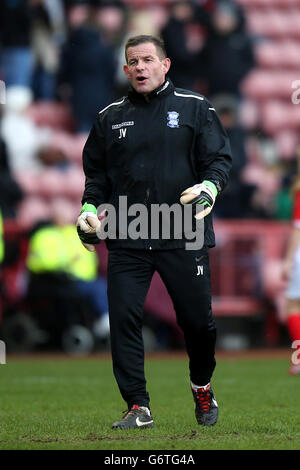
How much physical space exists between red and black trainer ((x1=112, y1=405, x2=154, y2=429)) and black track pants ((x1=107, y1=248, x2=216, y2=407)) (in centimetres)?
4

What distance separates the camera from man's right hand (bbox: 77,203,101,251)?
6.41 m

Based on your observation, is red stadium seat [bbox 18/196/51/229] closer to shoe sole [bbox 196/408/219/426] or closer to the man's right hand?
the man's right hand

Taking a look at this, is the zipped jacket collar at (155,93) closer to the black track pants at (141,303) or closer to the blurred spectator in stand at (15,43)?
the black track pants at (141,303)

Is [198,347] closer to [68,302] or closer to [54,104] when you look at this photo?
[68,302]

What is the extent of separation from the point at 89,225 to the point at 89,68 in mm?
10856

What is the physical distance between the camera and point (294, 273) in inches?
426

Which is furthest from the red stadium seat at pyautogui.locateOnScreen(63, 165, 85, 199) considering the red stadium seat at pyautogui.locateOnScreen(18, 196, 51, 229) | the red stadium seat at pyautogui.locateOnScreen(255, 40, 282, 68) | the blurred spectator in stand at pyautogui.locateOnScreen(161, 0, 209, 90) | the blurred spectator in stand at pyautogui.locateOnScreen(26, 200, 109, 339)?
the red stadium seat at pyautogui.locateOnScreen(255, 40, 282, 68)

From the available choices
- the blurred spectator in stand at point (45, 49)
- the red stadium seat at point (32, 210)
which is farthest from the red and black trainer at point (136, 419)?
the blurred spectator in stand at point (45, 49)

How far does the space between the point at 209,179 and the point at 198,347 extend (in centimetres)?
93

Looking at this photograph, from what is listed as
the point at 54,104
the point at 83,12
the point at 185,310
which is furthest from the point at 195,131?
the point at 83,12

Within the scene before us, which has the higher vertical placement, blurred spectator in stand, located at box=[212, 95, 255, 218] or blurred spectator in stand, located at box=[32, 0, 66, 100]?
blurred spectator in stand, located at box=[32, 0, 66, 100]

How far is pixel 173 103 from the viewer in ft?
21.4

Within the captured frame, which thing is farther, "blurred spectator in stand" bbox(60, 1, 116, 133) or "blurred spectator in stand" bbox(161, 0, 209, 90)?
"blurred spectator in stand" bbox(161, 0, 209, 90)

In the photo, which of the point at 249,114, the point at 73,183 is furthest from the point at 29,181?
the point at 249,114
